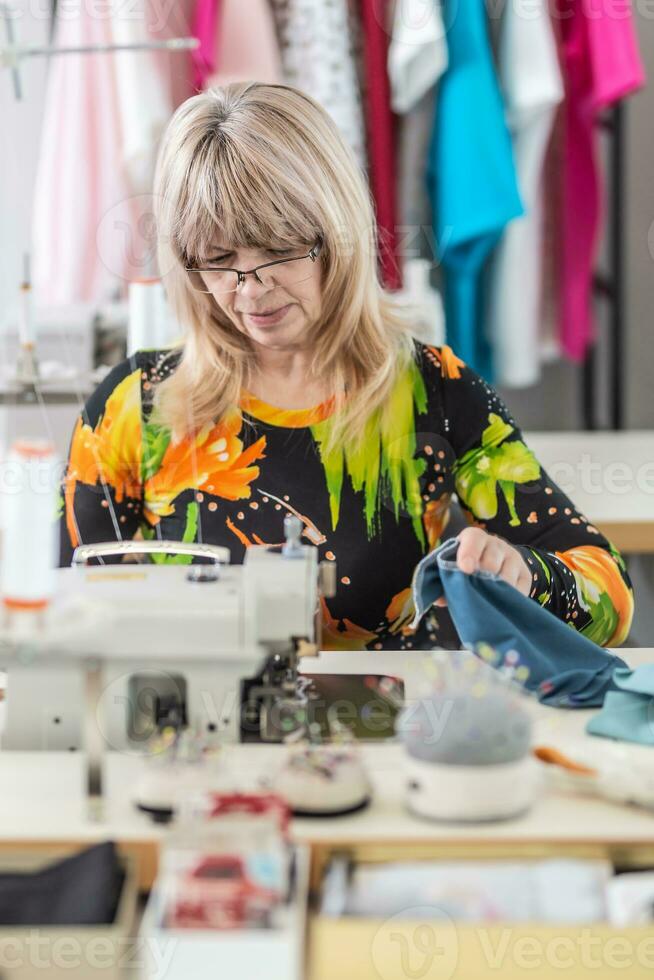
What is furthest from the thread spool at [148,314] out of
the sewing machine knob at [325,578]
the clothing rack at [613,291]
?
the clothing rack at [613,291]

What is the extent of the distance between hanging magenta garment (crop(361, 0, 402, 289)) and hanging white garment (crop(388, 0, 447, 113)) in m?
0.03

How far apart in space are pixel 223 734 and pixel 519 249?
6.22ft

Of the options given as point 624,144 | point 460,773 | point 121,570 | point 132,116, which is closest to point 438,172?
point 624,144

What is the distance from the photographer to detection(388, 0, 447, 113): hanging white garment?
8.16 feet

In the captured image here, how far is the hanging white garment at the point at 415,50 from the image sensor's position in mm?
2486

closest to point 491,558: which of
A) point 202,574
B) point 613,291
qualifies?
point 202,574

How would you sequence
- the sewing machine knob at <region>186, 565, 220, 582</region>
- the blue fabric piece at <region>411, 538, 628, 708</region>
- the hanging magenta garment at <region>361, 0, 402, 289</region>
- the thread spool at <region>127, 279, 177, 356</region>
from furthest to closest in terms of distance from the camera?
the hanging magenta garment at <region>361, 0, 402, 289</region> < the thread spool at <region>127, 279, 177, 356</region> < the blue fabric piece at <region>411, 538, 628, 708</region> < the sewing machine knob at <region>186, 565, 220, 582</region>

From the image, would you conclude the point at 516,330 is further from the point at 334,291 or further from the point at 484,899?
the point at 484,899

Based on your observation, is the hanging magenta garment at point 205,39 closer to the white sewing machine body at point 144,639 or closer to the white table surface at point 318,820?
the white sewing machine body at point 144,639

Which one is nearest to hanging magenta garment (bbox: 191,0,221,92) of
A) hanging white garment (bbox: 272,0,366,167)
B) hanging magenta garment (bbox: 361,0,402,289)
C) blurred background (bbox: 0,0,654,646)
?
blurred background (bbox: 0,0,654,646)

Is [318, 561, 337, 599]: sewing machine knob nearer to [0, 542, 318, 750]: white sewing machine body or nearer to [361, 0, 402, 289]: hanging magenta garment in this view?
[0, 542, 318, 750]: white sewing machine body

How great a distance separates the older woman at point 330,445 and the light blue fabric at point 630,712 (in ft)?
1.05

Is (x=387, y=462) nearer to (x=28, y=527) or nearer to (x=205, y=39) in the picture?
(x=28, y=527)

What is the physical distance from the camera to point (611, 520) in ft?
6.76
